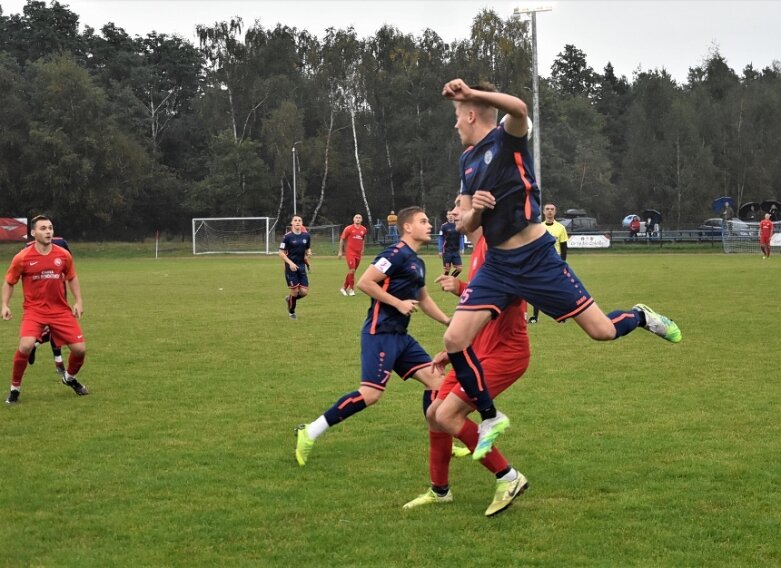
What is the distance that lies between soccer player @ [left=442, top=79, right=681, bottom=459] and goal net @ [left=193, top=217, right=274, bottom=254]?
1980 inches

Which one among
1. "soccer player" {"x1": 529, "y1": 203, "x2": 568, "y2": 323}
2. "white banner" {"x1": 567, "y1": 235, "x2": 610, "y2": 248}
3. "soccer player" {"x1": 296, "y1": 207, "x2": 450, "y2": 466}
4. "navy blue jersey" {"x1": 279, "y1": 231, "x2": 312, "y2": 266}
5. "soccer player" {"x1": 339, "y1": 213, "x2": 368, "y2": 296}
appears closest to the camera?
"soccer player" {"x1": 296, "y1": 207, "x2": 450, "y2": 466}

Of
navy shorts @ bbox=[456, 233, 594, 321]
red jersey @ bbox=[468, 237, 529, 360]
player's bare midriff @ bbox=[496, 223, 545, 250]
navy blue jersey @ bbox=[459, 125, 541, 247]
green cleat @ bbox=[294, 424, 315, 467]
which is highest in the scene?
navy blue jersey @ bbox=[459, 125, 541, 247]

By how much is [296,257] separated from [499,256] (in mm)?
14451

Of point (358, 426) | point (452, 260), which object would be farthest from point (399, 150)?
point (358, 426)

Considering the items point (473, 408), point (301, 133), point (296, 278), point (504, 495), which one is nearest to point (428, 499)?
point (504, 495)

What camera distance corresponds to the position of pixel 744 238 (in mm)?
48688

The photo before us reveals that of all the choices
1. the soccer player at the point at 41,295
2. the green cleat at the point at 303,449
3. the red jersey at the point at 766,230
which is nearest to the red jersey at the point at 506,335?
the green cleat at the point at 303,449

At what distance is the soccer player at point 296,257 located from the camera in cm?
1895

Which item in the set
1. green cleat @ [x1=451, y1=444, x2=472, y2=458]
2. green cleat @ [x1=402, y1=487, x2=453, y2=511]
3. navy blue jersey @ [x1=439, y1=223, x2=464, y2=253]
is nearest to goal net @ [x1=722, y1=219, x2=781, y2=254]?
navy blue jersey @ [x1=439, y1=223, x2=464, y2=253]

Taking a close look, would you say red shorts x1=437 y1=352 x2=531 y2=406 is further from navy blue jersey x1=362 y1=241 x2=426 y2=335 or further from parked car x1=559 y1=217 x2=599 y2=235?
parked car x1=559 y1=217 x2=599 y2=235

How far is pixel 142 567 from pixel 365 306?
1615 cm

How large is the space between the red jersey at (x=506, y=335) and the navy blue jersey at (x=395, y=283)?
128 centimetres

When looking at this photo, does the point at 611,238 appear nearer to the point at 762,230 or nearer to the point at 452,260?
the point at 762,230

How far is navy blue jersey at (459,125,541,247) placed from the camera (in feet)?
18.0
